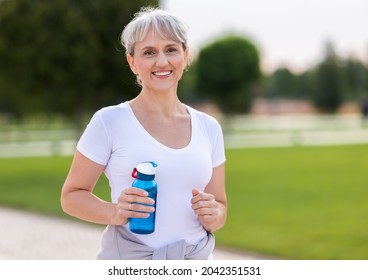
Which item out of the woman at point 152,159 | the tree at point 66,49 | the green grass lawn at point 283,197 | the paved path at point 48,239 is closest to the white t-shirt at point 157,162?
the woman at point 152,159

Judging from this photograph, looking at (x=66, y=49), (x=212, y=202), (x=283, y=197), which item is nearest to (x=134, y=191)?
(x=212, y=202)

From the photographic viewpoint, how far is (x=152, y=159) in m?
2.37

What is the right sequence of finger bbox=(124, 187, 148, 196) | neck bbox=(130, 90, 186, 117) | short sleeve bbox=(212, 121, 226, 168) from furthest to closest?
short sleeve bbox=(212, 121, 226, 168) → neck bbox=(130, 90, 186, 117) → finger bbox=(124, 187, 148, 196)

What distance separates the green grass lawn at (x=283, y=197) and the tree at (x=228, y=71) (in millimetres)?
31225

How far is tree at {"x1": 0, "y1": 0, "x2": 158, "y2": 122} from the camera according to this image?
778 inches

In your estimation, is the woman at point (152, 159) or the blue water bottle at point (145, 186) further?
the woman at point (152, 159)

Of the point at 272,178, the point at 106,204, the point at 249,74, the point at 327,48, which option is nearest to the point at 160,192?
the point at 106,204

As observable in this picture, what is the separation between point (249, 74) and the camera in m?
55.2

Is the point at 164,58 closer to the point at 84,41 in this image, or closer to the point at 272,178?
Result: the point at 272,178

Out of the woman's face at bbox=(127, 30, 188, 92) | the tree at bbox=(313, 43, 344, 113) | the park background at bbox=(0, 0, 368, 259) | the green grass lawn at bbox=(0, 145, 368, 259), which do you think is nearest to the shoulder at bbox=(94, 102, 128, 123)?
the woman's face at bbox=(127, 30, 188, 92)

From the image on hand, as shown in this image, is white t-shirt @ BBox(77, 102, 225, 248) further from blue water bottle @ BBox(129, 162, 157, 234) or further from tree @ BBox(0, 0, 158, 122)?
tree @ BBox(0, 0, 158, 122)

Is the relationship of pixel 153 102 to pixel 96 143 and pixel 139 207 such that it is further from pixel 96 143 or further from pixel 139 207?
pixel 139 207

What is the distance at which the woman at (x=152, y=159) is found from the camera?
238 cm

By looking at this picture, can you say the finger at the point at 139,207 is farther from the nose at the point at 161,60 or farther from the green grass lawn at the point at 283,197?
the green grass lawn at the point at 283,197
